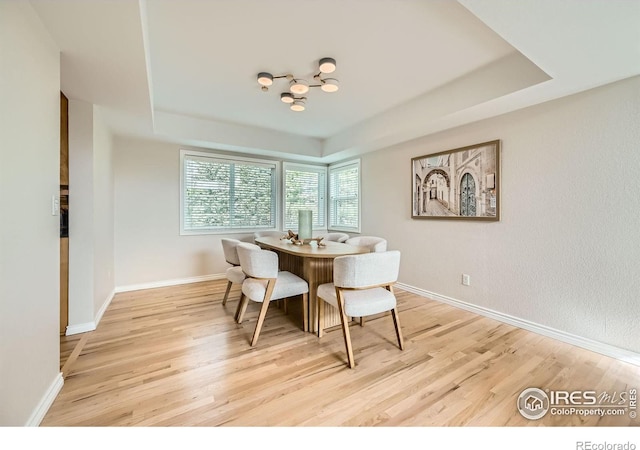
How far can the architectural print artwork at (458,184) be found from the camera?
2797mm

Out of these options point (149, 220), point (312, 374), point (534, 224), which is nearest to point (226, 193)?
→ point (149, 220)

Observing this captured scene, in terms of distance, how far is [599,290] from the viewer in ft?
7.01

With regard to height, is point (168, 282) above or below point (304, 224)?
below

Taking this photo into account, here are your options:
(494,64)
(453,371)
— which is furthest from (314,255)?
(494,64)

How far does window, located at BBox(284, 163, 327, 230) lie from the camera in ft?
16.5

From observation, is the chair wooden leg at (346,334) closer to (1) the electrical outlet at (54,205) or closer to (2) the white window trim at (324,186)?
(1) the electrical outlet at (54,205)

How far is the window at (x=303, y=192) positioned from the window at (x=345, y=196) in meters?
0.19

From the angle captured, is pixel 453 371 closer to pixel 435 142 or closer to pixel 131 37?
pixel 435 142

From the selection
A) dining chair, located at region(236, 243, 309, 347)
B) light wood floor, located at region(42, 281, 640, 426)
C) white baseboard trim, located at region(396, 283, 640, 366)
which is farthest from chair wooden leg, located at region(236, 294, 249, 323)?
white baseboard trim, located at region(396, 283, 640, 366)

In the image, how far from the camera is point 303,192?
5223 mm

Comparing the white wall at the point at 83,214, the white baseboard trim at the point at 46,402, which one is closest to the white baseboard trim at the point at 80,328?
the white wall at the point at 83,214

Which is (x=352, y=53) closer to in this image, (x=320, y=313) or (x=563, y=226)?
(x=320, y=313)

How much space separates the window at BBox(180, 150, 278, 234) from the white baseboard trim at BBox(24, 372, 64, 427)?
2708 millimetres

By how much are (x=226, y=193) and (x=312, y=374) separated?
11.3ft
